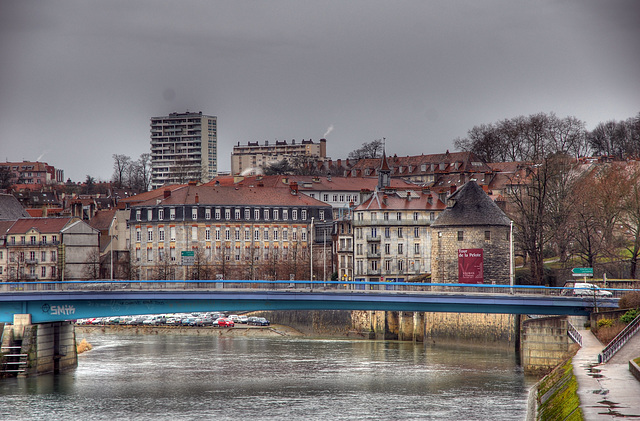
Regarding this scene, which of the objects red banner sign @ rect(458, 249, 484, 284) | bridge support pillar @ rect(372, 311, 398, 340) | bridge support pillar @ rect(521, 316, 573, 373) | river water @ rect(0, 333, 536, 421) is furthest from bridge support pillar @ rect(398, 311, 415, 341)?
bridge support pillar @ rect(521, 316, 573, 373)

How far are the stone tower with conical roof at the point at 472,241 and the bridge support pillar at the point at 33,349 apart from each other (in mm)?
31951

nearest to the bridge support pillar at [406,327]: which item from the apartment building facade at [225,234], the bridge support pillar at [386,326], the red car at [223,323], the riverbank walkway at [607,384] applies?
the bridge support pillar at [386,326]

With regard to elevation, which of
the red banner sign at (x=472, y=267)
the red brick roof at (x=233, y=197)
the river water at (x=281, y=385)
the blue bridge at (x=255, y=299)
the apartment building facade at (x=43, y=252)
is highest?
the red brick roof at (x=233, y=197)

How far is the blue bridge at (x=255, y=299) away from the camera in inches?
2566

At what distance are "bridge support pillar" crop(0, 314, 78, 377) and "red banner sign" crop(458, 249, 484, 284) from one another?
1262 inches

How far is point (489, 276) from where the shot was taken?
8569 centimetres

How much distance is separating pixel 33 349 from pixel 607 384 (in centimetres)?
3931

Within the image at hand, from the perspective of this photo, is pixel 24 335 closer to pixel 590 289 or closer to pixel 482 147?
pixel 590 289

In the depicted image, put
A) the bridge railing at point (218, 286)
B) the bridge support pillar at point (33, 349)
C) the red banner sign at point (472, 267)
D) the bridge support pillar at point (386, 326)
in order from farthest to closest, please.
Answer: the bridge support pillar at point (386, 326), the red banner sign at point (472, 267), the bridge railing at point (218, 286), the bridge support pillar at point (33, 349)

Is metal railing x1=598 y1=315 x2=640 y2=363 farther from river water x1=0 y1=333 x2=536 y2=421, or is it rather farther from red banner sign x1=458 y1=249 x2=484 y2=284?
red banner sign x1=458 y1=249 x2=484 y2=284

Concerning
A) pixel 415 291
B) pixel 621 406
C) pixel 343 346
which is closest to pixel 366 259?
pixel 343 346

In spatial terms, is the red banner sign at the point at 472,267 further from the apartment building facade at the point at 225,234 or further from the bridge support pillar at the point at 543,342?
the apartment building facade at the point at 225,234

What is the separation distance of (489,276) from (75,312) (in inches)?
1333

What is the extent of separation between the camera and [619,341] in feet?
165
